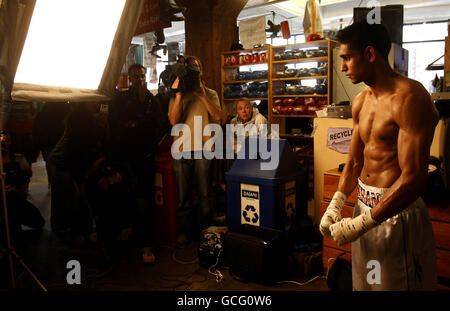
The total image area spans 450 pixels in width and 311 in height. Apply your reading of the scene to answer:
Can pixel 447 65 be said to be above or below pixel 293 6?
below

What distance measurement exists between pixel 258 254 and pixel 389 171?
1.40 metres

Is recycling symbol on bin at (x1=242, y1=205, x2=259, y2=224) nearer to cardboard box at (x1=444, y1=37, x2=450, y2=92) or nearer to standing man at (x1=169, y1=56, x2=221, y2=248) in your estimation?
standing man at (x1=169, y1=56, x2=221, y2=248)

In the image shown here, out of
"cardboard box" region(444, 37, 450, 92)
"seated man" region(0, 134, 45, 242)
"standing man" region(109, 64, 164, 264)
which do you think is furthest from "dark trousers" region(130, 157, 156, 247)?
"cardboard box" region(444, 37, 450, 92)

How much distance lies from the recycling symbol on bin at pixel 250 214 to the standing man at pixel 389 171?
4.85 ft

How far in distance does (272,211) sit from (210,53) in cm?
325

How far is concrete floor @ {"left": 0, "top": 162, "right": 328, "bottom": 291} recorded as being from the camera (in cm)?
283

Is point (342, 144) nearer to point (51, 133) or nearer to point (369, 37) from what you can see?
point (369, 37)

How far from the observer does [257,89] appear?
6125 millimetres

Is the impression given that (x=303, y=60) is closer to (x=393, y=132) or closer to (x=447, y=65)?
(x=447, y=65)

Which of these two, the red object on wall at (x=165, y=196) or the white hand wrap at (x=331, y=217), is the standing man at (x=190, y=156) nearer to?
the red object on wall at (x=165, y=196)

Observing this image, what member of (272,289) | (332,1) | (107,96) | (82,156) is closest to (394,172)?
(107,96)

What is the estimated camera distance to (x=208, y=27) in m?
5.36

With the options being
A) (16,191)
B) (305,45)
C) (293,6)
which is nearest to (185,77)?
(16,191)

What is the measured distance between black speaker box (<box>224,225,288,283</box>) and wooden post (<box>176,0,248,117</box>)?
3301mm
